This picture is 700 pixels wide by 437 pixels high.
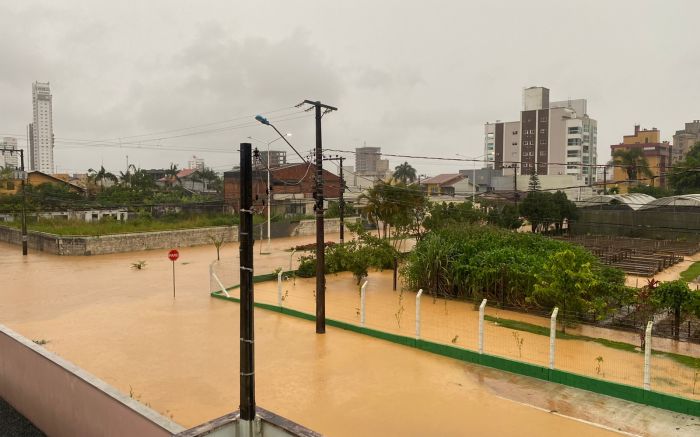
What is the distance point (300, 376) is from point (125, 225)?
104 ft

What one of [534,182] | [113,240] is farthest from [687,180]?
[113,240]

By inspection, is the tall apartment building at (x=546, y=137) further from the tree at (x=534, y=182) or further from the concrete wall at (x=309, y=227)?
the concrete wall at (x=309, y=227)

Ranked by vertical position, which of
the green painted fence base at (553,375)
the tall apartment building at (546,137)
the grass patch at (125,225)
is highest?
the tall apartment building at (546,137)

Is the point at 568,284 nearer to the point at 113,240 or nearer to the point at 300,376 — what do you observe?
the point at 300,376

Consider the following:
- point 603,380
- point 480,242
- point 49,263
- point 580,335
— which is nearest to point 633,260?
point 480,242

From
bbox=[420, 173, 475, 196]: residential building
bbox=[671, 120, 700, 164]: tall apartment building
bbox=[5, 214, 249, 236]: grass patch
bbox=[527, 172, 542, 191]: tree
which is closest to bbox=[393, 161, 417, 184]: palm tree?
bbox=[420, 173, 475, 196]: residential building

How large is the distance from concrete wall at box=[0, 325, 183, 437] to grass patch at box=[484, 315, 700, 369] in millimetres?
11729

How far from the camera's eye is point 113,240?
3519 cm

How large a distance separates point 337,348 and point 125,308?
373 inches

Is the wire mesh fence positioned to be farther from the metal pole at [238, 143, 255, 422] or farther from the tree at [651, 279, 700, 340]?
the metal pole at [238, 143, 255, 422]

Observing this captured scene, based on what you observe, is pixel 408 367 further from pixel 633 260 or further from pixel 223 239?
pixel 223 239

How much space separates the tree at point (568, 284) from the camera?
587 inches

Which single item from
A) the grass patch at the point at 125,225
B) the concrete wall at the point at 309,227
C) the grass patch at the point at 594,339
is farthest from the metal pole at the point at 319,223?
the concrete wall at the point at 309,227

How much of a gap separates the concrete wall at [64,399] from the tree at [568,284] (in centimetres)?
1201
